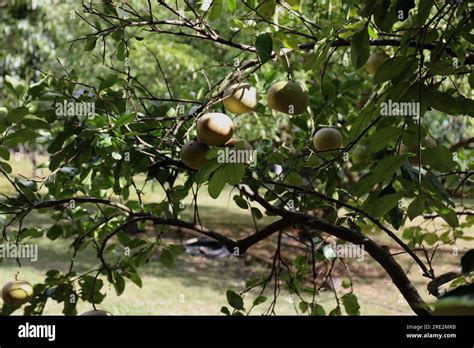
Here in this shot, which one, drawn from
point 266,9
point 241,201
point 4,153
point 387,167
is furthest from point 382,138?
point 4,153

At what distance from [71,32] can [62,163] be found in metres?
6.65

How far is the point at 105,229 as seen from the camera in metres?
1.89

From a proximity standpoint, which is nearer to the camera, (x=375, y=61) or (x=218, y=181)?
(x=218, y=181)

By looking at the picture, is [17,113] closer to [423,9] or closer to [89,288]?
[89,288]

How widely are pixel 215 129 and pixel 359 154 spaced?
728mm

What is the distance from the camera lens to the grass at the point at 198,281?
517cm

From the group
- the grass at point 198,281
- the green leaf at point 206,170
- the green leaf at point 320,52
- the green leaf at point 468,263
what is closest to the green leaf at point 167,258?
the green leaf at point 206,170

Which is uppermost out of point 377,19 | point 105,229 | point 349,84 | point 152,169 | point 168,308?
point 349,84

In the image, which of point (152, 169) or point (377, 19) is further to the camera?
point (152, 169)

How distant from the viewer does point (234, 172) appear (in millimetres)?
1126

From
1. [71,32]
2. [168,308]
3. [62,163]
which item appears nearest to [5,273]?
[168,308]

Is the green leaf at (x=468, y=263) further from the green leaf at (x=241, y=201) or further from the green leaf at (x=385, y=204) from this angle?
the green leaf at (x=241, y=201)
